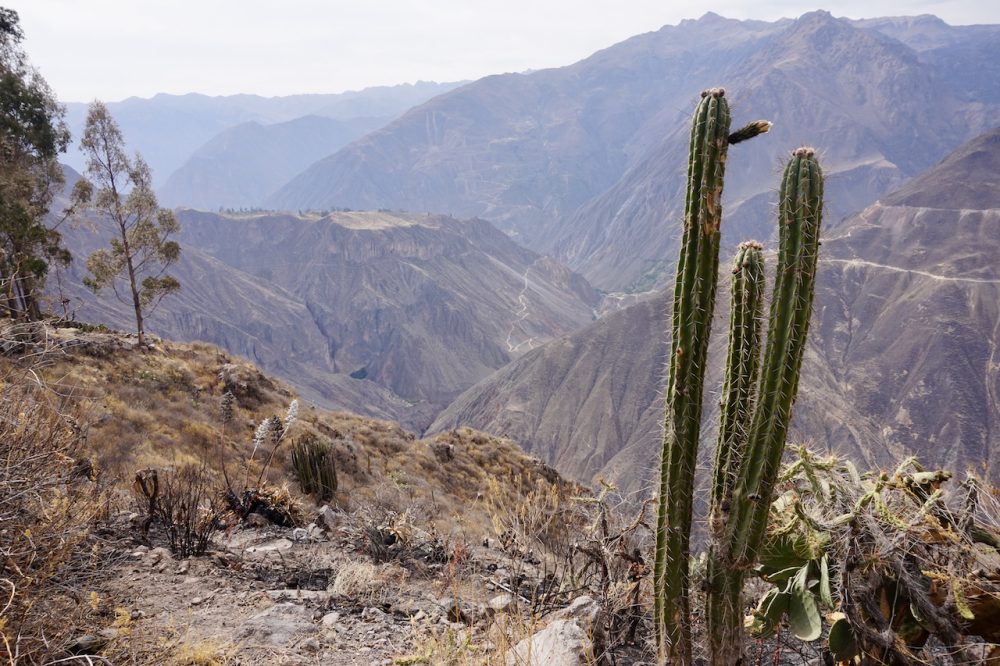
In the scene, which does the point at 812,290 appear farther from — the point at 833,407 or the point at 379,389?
the point at 379,389

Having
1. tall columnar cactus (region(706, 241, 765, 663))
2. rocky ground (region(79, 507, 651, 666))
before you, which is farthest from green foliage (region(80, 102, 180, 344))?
tall columnar cactus (region(706, 241, 765, 663))

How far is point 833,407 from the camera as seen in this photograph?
200 feet

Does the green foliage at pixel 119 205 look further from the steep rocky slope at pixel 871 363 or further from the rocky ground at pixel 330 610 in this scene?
the steep rocky slope at pixel 871 363

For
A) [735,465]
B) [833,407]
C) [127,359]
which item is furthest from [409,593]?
[833,407]

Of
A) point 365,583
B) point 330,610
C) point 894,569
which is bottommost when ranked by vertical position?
point 365,583

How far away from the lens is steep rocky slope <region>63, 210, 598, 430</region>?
108 m

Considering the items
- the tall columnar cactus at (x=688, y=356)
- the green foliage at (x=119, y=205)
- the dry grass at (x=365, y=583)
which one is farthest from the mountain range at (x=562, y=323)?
the green foliage at (x=119, y=205)

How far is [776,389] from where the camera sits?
3172 mm

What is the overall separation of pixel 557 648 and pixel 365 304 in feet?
436

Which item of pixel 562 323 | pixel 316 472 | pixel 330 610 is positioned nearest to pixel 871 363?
pixel 316 472

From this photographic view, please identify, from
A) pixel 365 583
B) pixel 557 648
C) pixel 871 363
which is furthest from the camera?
pixel 871 363

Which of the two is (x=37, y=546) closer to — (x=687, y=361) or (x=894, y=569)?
(x=687, y=361)

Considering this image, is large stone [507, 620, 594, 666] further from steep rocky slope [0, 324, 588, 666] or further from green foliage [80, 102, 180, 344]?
green foliage [80, 102, 180, 344]

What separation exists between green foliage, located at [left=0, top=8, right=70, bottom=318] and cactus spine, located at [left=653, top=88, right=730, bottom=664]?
70.4ft
